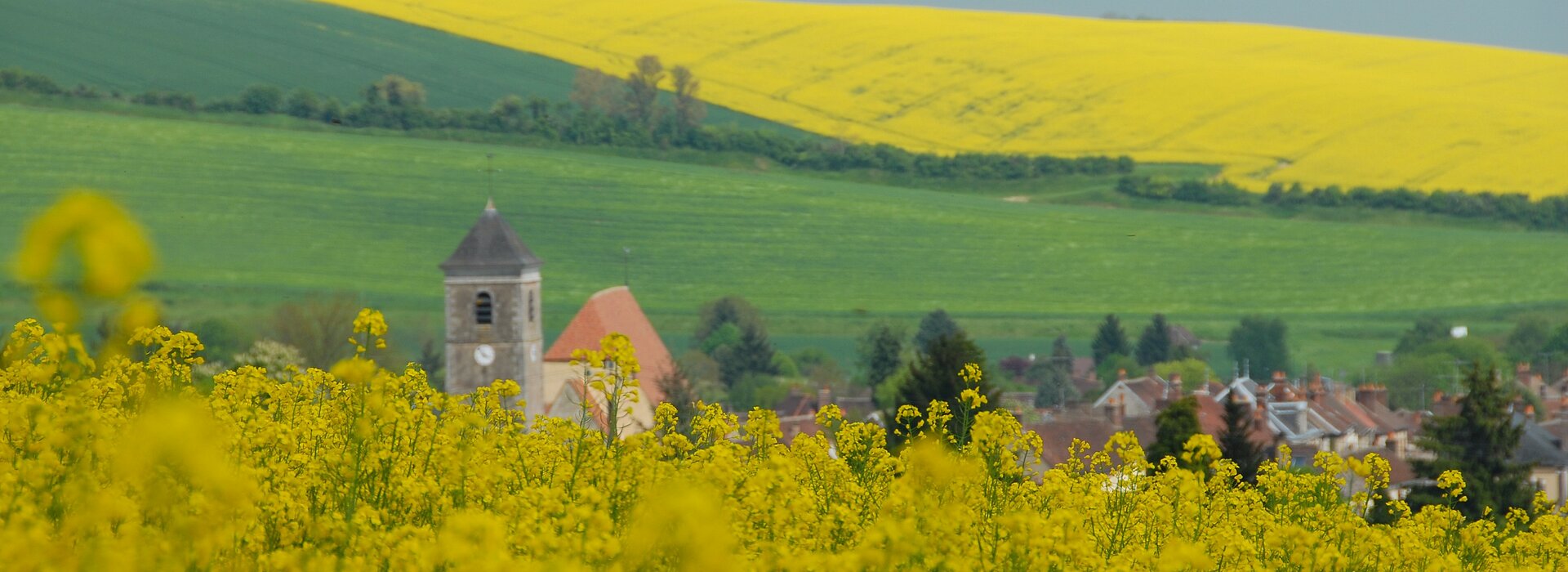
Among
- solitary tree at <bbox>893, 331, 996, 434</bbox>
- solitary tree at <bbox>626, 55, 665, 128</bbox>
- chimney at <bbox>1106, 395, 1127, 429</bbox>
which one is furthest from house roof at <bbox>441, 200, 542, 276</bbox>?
solitary tree at <bbox>626, 55, 665, 128</bbox>

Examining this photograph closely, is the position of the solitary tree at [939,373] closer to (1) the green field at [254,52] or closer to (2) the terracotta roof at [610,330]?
(2) the terracotta roof at [610,330]

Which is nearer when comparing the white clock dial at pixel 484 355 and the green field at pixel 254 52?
the white clock dial at pixel 484 355

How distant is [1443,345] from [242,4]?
211 feet

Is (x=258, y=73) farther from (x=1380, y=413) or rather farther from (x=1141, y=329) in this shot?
(x=1380, y=413)

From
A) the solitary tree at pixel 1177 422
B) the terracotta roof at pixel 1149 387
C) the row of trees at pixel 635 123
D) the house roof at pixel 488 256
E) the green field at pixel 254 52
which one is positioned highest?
the green field at pixel 254 52

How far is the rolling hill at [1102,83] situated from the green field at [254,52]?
13.7 ft

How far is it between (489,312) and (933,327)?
98.8ft

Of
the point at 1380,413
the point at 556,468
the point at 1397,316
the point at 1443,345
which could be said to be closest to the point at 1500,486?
the point at 556,468

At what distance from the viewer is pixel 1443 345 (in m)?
85.2

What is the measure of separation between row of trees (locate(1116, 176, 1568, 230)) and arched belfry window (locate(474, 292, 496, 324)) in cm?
5383

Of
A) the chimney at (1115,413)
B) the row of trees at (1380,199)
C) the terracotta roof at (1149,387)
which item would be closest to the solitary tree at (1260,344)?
the terracotta roof at (1149,387)

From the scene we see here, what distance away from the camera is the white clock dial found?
56344mm

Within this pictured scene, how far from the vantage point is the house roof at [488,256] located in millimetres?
56594

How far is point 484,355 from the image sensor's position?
56406mm
